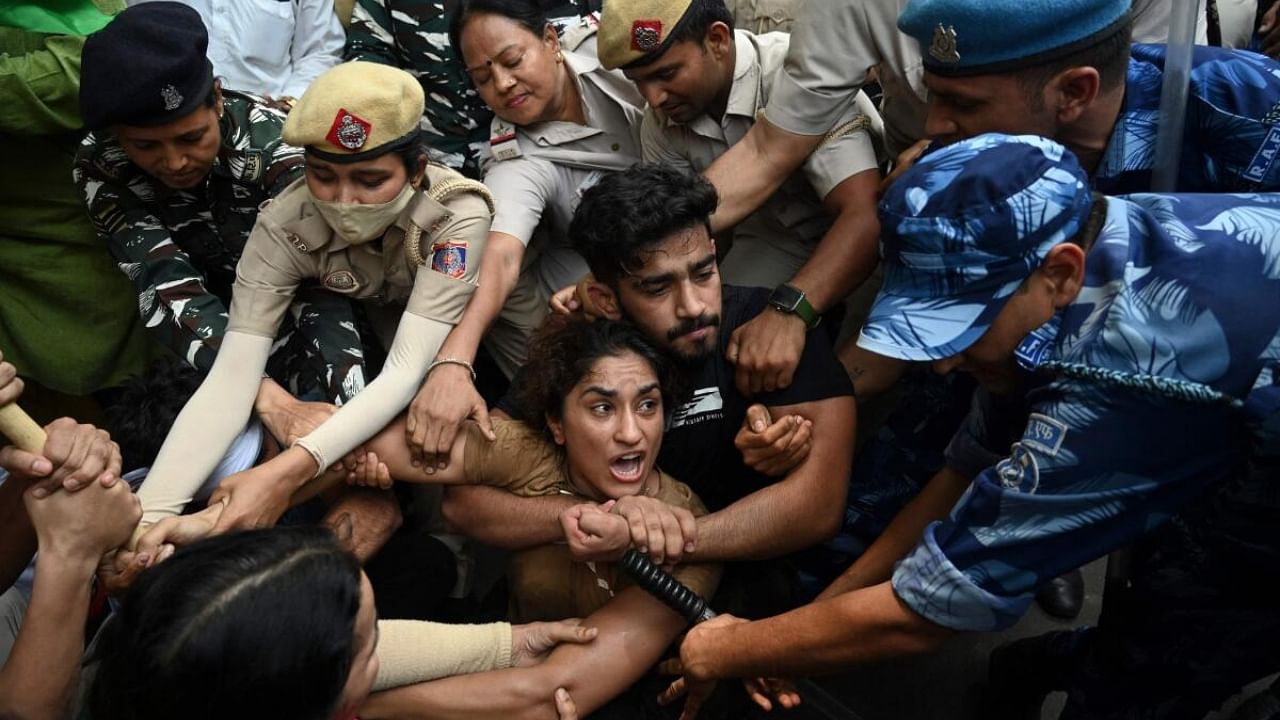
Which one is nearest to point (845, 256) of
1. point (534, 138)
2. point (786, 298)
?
Result: point (786, 298)

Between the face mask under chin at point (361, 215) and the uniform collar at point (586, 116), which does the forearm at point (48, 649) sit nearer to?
the face mask under chin at point (361, 215)

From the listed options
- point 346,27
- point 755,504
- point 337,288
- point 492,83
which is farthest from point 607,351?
Result: point 346,27

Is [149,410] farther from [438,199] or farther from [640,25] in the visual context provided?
[640,25]

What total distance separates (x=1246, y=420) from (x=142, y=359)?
130 inches

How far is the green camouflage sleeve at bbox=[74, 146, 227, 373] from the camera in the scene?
3000 mm

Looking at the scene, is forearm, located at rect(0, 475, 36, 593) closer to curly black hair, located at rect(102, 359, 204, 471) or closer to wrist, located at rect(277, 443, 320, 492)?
curly black hair, located at rect(102, 359, 204, 471)

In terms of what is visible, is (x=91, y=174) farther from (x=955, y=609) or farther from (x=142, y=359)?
(x=955, y=609)

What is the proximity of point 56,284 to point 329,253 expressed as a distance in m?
1.16

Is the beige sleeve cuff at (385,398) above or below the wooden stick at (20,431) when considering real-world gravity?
below

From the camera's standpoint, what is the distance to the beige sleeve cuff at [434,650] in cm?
235

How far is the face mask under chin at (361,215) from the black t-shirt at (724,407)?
0.56m

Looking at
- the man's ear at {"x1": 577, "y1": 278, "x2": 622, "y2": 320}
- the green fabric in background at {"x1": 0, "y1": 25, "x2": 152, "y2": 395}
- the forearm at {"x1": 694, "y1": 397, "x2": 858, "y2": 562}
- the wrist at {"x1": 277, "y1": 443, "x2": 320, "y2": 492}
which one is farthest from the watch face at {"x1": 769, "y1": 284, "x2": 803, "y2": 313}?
the green fabric in background at {"x1": 0, "y1": 25, "x2": 152, "y2": 395}

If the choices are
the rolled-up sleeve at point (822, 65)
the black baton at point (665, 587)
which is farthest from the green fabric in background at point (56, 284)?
the rolled-up sleeve at point (822, 65)

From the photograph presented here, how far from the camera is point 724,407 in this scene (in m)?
2.79
